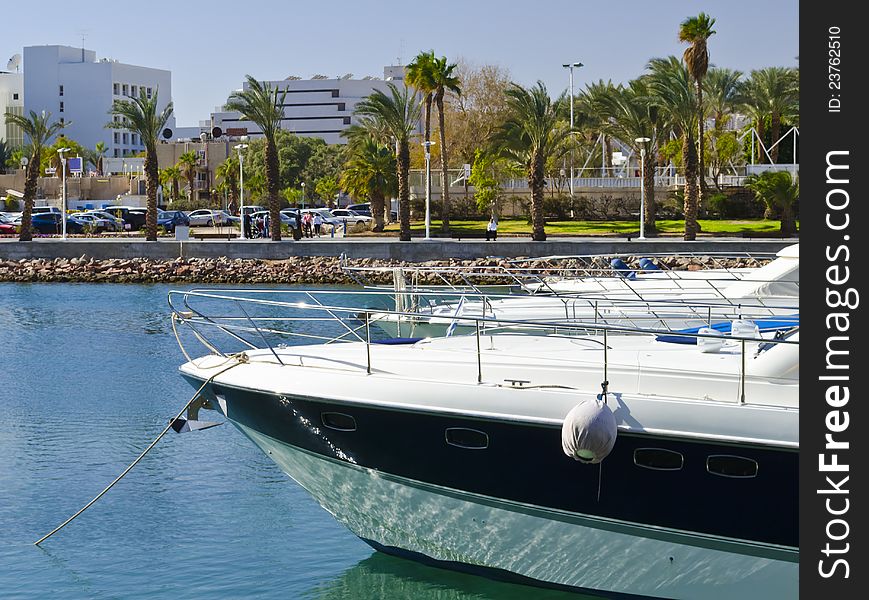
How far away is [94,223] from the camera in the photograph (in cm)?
6284

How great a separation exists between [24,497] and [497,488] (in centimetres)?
701

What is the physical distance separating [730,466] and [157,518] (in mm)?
6929

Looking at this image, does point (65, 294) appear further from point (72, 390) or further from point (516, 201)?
point (516, 201)

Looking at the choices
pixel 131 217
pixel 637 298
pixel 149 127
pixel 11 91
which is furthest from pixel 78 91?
pixel 637 298

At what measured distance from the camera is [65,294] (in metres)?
40.9

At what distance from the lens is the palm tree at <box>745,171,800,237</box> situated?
4991 cm

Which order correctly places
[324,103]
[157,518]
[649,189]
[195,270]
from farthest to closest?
[324,103], [649,189], [195,270], [157,518]

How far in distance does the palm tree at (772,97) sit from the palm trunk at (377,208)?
20.6 metres

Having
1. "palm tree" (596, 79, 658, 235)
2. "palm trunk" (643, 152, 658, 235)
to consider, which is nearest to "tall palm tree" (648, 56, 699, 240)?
"palm tree" (596, 79, 658, 235)

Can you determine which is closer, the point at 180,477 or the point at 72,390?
the point at 180,477

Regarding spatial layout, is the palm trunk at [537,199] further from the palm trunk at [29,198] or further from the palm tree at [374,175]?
the palm trunk at [29,198]

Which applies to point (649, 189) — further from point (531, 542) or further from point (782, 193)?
point (531, 542)

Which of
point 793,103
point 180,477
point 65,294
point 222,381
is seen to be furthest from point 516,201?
point 222,381

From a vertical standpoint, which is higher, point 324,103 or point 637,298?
point 324,103
